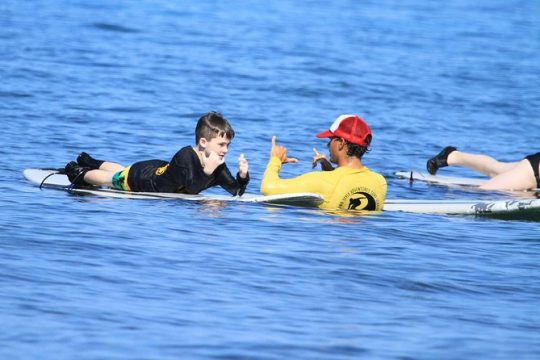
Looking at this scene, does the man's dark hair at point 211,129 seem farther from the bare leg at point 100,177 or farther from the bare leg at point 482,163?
the bare leg at point 482,163

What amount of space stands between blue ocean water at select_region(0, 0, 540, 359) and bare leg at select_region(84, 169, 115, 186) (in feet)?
1.25

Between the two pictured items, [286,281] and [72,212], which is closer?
[286,281]

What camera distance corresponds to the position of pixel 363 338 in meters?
8.22

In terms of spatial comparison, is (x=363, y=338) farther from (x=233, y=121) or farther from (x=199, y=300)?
(x=233, y=121)

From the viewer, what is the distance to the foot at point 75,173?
518 inches

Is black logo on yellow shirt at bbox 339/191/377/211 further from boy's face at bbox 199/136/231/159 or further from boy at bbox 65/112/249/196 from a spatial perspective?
boy's face at bbox 199/136/231/159

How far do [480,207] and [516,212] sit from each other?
0.38 metres

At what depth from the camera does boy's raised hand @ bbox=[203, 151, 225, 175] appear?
1231 centimetres

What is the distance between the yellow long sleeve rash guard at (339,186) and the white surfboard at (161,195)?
8cm

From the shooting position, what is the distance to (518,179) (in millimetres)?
15641

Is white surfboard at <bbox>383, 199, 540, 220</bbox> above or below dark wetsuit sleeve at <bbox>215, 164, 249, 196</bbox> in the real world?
below

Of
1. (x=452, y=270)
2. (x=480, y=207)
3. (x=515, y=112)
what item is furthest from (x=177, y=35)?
(x=452, y=270)

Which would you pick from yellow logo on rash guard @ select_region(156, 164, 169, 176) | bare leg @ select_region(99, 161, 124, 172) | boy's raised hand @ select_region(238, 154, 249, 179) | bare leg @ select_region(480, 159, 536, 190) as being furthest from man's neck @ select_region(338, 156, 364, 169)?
bare leg @ select_region(480, 159, 536, 190)

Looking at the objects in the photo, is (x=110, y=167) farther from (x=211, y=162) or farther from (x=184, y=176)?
(x=211, y=162)
